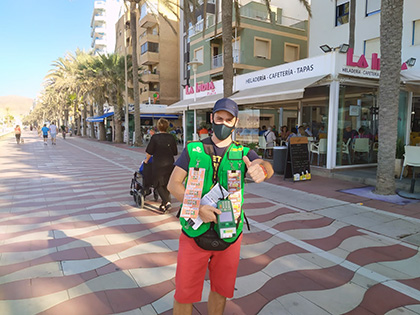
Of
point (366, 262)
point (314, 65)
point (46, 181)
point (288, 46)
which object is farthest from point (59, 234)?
point (288, 46)

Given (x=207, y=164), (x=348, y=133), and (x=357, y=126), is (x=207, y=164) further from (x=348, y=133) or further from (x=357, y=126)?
(x=357, y=126)

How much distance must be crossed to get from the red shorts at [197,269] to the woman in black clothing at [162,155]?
3.56 m

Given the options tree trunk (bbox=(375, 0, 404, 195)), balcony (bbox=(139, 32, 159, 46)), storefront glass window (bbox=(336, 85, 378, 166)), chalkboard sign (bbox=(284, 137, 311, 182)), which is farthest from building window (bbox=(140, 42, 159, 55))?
tree trunk (bbox=(375, 0, 404, 195))

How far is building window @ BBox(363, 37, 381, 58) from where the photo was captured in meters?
16.5

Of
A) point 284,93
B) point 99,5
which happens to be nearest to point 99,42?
point 99,5

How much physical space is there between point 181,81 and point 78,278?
37364 mm

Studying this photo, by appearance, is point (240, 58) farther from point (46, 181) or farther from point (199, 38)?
point (46, 181)

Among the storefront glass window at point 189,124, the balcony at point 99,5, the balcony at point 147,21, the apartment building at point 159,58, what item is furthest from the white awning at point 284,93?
the balcony at point 99,5

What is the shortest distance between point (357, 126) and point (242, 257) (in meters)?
8.66

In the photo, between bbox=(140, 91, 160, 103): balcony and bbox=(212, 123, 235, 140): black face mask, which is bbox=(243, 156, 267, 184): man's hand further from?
bbox=(140, 91, 160, 103): balcony

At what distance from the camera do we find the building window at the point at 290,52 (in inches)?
1029

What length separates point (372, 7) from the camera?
54.9 ft

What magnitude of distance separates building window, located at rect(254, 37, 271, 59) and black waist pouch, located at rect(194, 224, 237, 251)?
25029 mm

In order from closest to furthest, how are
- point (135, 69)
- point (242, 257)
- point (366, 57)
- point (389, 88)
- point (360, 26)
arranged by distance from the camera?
point (242, 257), point (389, 88), point (366, 57), point (360, 26), point (135, 69)
